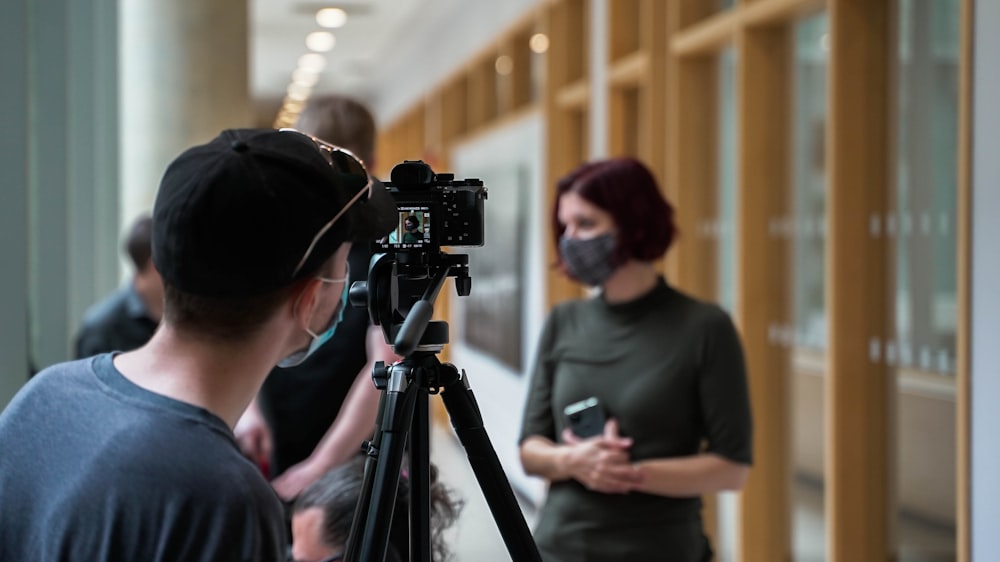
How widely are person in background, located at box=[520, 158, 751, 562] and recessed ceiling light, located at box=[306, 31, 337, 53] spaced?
34.6ft

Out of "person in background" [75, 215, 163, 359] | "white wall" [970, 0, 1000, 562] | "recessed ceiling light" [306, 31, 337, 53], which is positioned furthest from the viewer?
"recessed ceiling light" [306, 31, 337, 53]

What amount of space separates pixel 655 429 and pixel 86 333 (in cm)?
240

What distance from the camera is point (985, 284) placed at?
2.80 meters

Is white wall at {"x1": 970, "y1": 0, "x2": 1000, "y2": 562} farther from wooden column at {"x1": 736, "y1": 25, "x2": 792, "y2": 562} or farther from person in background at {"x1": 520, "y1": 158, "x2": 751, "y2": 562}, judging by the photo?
wooden column at {"x1": 736, "y1": 25, "x2": 792, "y2": 562}

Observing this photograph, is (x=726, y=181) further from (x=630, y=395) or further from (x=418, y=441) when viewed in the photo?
(x=418, y=441)

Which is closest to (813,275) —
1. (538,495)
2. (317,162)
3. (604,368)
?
(538,495)

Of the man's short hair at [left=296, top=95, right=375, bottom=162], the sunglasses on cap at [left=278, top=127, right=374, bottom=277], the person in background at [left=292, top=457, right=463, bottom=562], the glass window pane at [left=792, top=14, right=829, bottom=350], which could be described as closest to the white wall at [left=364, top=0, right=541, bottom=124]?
the glass window pane at [left=792, top=14, right=829, bottom=350]

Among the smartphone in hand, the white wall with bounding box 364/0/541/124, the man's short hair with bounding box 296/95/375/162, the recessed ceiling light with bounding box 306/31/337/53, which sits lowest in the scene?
the smartphone in hand

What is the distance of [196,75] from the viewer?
527cm

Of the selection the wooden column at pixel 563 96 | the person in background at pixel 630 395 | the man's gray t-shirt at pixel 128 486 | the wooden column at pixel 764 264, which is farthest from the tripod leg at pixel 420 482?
the wooden column at pixel 563 96

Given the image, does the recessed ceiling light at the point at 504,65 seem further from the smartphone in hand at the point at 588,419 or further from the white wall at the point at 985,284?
the smartphone in hand at the point at 588,419

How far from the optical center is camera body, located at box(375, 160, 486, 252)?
147cm

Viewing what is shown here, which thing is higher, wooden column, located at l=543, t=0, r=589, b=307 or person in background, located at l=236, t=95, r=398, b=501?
wooden column, located at l=543, t=0, r=589, b=307

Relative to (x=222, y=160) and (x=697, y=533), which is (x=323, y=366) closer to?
(x=697, y=533)
